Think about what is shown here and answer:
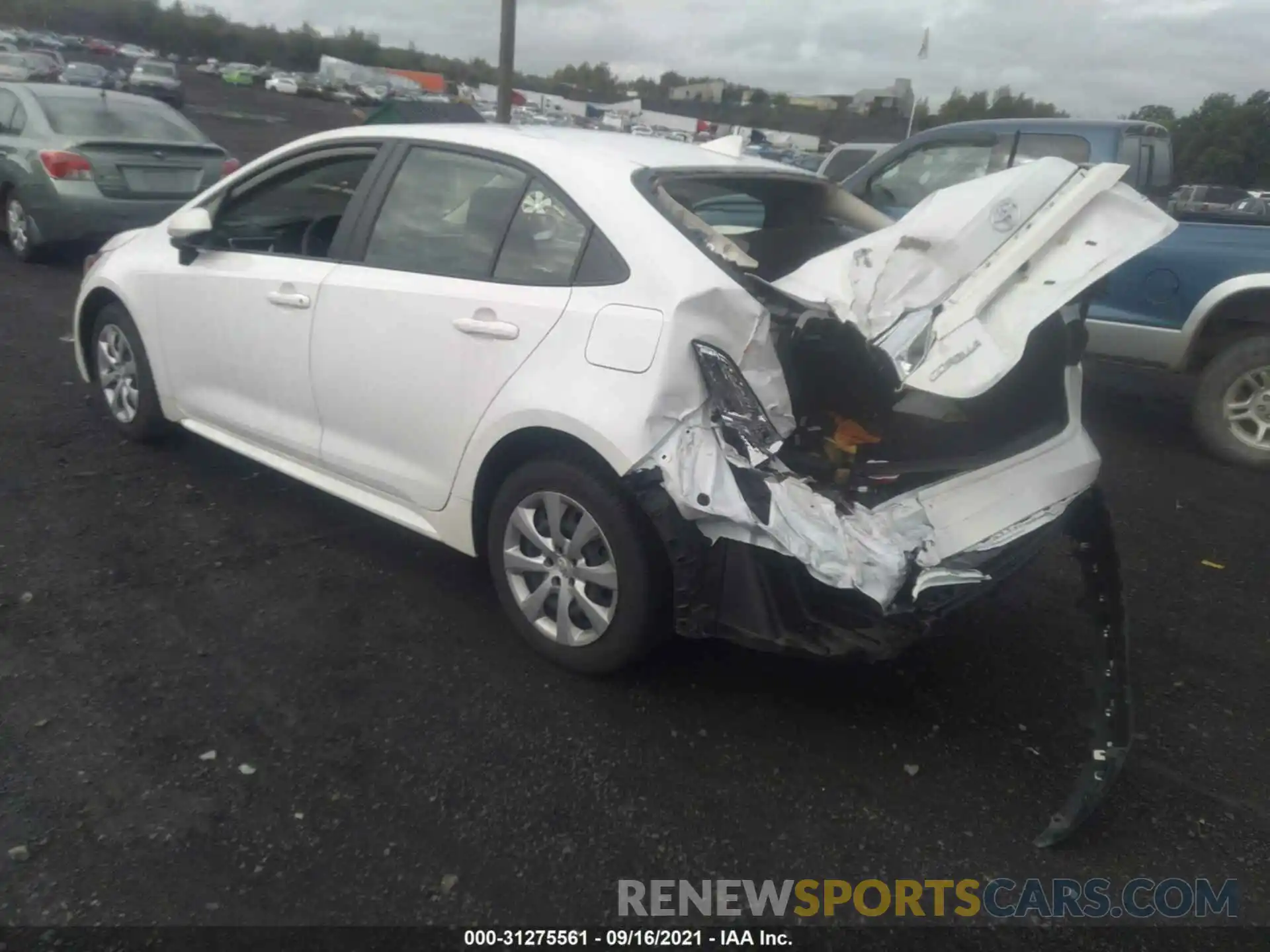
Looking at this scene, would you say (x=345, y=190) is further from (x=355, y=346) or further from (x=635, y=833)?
(x=635, y=833)

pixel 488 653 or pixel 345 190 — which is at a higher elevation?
pixel 345 190

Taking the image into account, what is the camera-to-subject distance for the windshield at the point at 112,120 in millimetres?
8805

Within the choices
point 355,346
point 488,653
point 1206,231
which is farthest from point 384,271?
point 1206,231

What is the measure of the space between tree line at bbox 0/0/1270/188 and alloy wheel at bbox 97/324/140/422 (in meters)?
7.53

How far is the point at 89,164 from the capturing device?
27.7ft

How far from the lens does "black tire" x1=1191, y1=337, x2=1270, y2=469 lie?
6.00 meters

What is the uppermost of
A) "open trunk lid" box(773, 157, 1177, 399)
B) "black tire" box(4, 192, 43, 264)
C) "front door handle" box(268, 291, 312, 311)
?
"open trunk lid" box(773, 157, 1177, 399)

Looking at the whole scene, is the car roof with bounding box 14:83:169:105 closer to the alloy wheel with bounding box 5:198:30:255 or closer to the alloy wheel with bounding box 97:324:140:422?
the alloy wheel with bounding box 5:198:30:255

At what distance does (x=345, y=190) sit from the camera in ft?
13.5

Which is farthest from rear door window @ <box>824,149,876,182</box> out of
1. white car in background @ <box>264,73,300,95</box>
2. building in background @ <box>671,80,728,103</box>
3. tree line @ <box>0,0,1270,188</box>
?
white car in background @ <box>264,73,300,95</box>

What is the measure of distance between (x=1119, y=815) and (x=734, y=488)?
1.48 meters

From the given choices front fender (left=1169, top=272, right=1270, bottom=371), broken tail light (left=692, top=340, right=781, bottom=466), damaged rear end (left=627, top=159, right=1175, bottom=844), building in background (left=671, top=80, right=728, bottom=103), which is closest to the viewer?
damaged rear end (left=627, top=159, right=1175, bottom=844)

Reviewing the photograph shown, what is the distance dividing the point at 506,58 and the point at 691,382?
9.42 metres
